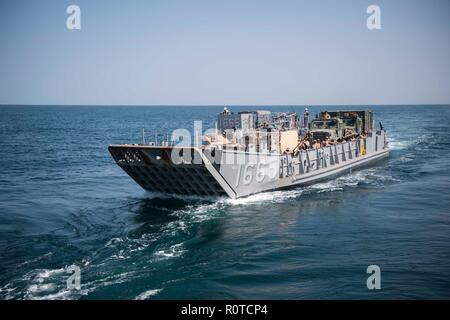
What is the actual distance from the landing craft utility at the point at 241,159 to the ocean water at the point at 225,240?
1.19 meters

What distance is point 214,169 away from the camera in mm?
26234

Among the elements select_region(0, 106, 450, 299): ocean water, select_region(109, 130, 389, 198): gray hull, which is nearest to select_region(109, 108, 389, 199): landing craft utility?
select_region(109, 130, 389, 198): gray hull

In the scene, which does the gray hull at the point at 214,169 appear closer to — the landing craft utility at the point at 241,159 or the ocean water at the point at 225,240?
the landing craft utility at the point at 241,159

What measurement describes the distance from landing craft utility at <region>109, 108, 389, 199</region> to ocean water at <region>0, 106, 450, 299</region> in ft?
3.91

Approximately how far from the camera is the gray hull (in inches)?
1022

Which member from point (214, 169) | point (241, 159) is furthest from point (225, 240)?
point (241, 159)

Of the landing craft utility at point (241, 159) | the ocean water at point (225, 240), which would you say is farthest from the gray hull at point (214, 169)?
the ocean water at point (225, 240)

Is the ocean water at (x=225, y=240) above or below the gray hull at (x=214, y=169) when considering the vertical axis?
below

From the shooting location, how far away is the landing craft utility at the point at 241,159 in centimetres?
2627

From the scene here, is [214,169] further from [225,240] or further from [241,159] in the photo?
[225,240]

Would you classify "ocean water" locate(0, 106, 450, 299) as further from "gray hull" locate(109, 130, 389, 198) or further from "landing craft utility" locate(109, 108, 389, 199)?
"landing craft utility" locate(109, 108, 389, 199)

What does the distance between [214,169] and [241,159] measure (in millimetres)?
2196

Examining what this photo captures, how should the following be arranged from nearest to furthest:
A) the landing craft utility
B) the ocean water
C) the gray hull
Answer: the ocean water → the gray hull → the landing craft utility

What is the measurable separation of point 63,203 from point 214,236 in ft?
40.0
